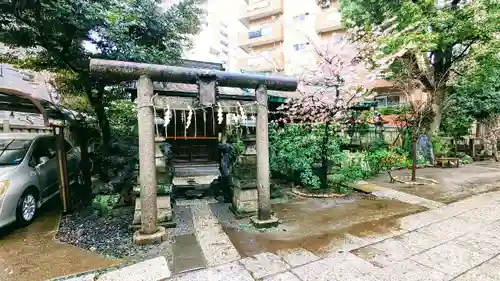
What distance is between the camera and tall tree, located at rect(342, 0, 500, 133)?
998 centimetres

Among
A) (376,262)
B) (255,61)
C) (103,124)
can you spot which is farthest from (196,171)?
(255,61)

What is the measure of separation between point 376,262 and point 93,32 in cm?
806

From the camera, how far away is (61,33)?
21.5ft

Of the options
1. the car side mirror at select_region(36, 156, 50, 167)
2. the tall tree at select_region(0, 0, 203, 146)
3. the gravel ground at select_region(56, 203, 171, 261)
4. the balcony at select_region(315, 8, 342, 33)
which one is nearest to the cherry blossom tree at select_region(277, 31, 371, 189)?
the tall tree at select_region(0, 0, 203, 146)

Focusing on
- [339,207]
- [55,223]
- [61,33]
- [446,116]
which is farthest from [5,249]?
[446,116]

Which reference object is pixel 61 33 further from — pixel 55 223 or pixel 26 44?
pixel 55 223

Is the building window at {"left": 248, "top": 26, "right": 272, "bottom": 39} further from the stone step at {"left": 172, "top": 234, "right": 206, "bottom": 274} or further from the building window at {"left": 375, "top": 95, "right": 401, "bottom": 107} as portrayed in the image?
the stone step at {"left": 172, "top": 234, "right": 206, "bottom": 274}

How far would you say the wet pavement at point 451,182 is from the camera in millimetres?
7375

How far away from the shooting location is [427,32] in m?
10.6

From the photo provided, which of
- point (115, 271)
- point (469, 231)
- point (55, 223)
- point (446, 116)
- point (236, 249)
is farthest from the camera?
point (446, 116)

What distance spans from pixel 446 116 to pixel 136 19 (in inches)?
637

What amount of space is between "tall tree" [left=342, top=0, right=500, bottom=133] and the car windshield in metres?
10.5

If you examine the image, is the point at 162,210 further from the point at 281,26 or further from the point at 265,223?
the point at 281,26

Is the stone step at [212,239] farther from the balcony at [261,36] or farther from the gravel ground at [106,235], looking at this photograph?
the balcony at [261,36]
